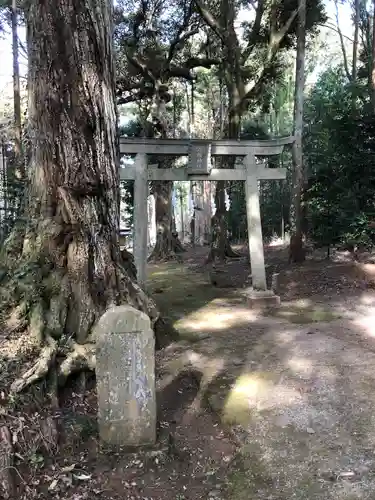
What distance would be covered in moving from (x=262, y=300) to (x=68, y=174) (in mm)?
5233

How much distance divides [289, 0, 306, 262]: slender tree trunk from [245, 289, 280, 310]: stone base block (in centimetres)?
295

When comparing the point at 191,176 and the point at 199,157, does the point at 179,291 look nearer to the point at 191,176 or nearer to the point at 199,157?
the point at 191,176

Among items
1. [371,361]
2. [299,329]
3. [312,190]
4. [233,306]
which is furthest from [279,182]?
[371,361]

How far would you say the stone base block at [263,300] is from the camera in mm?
9008

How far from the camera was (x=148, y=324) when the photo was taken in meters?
3.60

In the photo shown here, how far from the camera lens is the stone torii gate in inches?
349

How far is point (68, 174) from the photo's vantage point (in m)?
4.96

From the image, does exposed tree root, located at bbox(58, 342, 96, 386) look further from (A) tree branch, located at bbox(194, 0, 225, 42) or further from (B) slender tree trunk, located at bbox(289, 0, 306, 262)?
(A) tree branch, located at bbox(194, 0, 225, 42)

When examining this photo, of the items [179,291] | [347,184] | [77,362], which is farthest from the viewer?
[179,291]

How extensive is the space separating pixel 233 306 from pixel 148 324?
5.95m

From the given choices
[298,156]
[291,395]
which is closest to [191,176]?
[298,156]

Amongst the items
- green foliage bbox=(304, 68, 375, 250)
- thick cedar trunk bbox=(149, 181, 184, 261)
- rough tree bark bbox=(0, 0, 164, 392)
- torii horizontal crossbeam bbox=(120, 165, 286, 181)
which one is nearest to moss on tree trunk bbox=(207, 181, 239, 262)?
thick cedar trunk bbox=(149, 181, 184, 261)

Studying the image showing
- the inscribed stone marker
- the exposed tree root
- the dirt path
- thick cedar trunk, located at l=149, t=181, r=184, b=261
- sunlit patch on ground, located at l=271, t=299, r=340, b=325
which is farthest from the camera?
thick cedar trunk, located at l=149, t=181, r=184, b=261

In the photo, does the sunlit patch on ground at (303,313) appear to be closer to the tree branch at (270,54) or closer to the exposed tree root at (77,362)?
the exposed tree root at (77,362)
